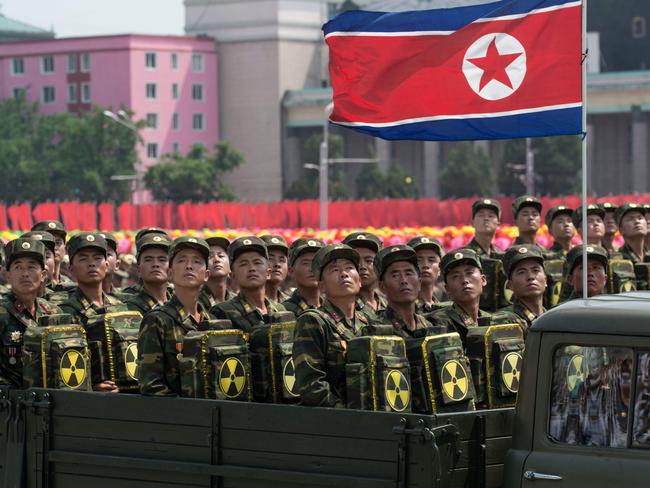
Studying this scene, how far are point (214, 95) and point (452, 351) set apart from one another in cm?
9778

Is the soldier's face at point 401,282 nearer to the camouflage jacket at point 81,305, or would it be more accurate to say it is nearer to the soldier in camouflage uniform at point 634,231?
the camouflage jacket at point 81,305

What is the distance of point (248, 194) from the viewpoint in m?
101

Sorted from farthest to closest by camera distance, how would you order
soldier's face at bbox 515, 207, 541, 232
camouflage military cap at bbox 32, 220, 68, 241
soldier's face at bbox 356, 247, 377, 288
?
soldier's face at bbox 515, 207, 541, 232
camouflage military cap at bbox 32, 220, 68, 241
soldier's face at bbox 356, 247, 377, 288

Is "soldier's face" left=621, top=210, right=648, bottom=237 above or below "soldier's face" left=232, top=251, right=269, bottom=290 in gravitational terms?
above

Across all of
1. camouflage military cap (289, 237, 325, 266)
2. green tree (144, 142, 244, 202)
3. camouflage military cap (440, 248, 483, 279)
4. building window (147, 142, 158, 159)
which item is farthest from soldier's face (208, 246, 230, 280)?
building window (147, 142, 158, 159)

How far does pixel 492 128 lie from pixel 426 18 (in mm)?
848

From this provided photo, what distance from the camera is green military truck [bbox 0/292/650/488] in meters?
6.19

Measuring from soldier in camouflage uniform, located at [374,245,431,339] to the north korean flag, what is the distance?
111 centimetres

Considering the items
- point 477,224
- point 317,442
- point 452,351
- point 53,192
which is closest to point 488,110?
point 452,351

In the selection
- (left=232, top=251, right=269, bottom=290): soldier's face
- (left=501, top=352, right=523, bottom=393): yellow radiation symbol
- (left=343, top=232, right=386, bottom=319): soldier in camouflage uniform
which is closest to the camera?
(left=501, top=352, right=523, bottom=393): yellow radiation symbol

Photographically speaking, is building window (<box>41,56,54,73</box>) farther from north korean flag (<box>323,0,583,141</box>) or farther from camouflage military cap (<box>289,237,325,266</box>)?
north korean flag (<box>323,0,583,141</box>)

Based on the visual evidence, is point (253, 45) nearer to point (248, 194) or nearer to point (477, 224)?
point (248, 194)

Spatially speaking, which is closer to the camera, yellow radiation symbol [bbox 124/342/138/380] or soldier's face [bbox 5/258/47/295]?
yellow radiation symbol [bbox 124/342/138/380]

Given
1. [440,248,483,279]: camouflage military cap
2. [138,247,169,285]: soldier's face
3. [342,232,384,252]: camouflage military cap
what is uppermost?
[342,232,384,252]: camouflage military cap
